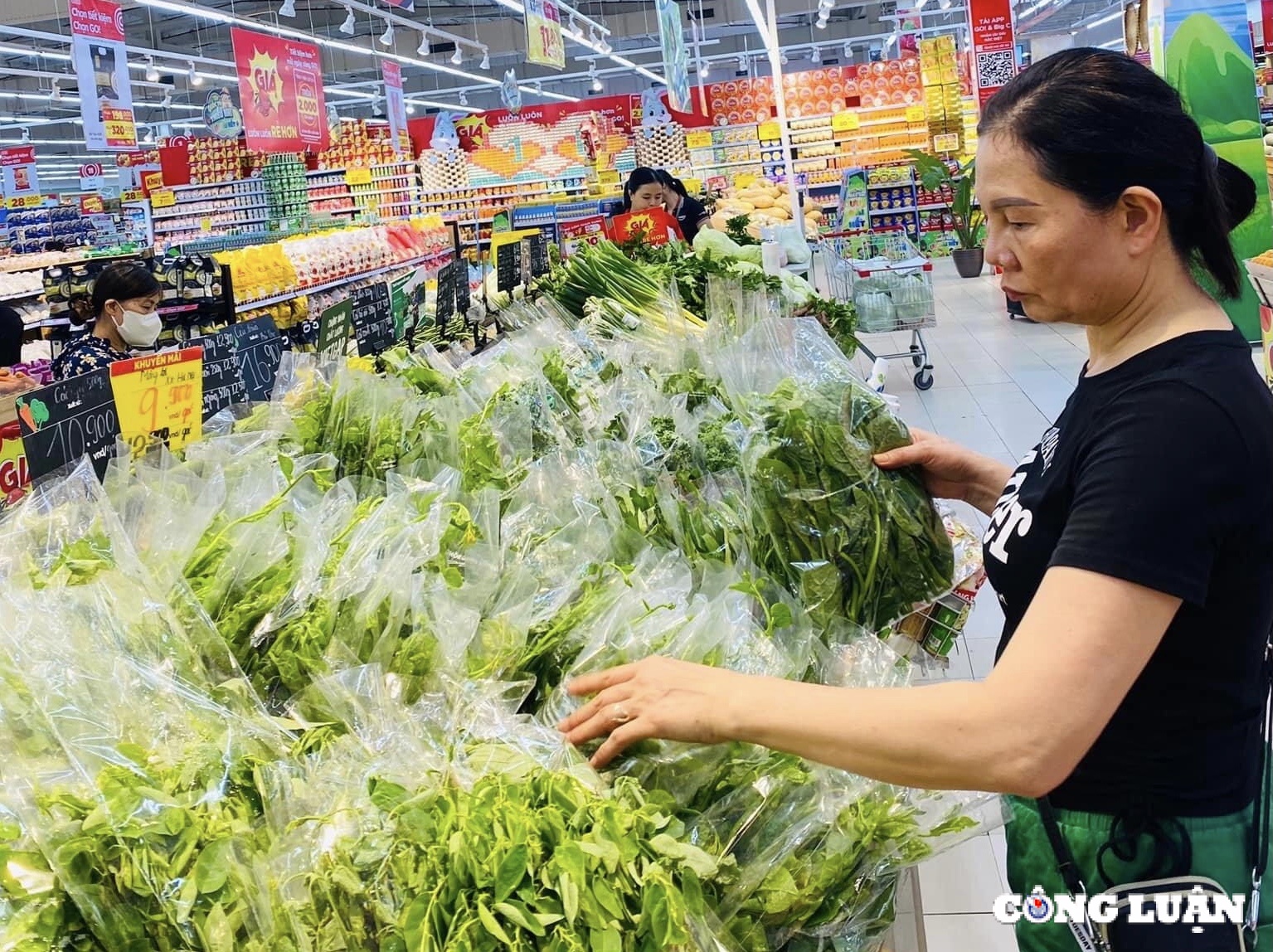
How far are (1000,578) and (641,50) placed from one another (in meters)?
29.4

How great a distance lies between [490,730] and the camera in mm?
1248

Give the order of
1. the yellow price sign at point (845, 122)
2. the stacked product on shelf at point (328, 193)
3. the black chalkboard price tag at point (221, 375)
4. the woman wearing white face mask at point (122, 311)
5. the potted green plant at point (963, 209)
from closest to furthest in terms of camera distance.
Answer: the black chalkboard price tag at point (221, 375) < the woman wearing white face mask at point (122, 311) < the potted green plant at point (963, 209) < the stacked product on shelf at point (328, 193) < the yellow price sign at point (845, 122)

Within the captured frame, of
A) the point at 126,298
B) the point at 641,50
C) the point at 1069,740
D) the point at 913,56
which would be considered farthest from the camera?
the point at 641,50

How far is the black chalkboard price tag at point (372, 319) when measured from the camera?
3.97 meters

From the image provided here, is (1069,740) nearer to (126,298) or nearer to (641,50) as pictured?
(126,298)

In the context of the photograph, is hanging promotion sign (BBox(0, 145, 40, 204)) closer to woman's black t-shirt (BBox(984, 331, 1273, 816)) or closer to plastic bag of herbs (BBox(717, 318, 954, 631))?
plastic bag of herbs (BBox(717, 318, 954, 631))

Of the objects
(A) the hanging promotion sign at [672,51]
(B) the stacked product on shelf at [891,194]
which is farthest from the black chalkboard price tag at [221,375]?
(B) the stacked product on shelf at [891,194]

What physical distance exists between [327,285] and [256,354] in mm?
7250

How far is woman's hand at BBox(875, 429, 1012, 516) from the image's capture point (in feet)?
6.14

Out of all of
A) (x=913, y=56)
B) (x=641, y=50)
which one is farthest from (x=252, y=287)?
(x=641, y=50)

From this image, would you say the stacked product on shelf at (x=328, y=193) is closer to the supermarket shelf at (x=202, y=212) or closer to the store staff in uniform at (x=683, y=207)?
the supermarket shelf at (x=202, y=212)

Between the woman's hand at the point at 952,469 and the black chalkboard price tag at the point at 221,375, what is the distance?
1.86m

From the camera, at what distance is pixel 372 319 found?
4094mm

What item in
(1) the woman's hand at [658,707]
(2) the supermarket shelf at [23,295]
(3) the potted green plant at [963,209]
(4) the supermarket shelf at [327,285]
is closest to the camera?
(1) the woman's hand at [658,707]
